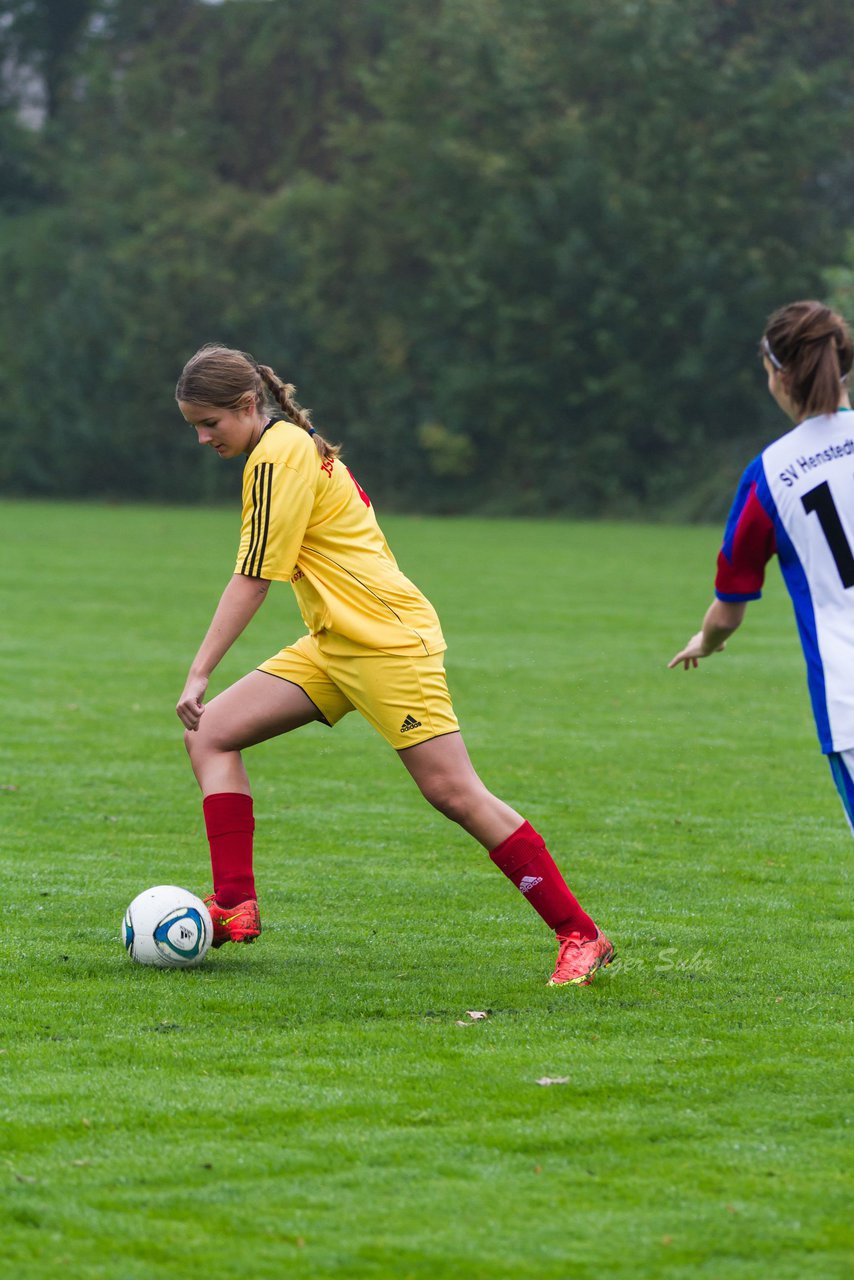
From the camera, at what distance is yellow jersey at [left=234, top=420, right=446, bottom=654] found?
5.24 m

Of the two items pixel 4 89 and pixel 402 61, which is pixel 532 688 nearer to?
pixel 402 61

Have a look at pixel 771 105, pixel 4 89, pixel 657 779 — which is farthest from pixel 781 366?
pixel 4 89

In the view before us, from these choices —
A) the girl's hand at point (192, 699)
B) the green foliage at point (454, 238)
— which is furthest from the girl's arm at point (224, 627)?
the green foliage at point (454, 238)

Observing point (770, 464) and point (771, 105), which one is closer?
point (770, 464)

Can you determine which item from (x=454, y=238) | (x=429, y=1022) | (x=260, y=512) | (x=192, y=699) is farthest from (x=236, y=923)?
(x=454, y=238)

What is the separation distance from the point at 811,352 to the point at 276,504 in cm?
179

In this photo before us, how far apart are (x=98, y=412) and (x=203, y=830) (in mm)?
44077

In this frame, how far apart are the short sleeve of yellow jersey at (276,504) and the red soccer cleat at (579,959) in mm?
1435

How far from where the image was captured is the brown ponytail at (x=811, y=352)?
159 inches

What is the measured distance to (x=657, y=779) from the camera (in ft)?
31.6

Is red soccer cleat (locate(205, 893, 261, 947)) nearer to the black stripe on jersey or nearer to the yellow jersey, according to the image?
the yellow jersey

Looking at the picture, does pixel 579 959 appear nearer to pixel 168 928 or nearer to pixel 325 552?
pixel 168 928

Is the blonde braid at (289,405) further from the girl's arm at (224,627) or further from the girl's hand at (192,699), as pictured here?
the girl's hand at (192,699)

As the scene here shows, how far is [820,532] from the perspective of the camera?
4.08 metres
